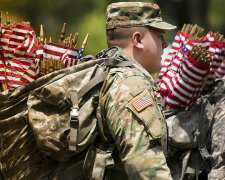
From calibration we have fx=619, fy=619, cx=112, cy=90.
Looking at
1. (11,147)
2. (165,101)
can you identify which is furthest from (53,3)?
(11,147)

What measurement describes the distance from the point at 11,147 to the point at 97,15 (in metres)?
14.9

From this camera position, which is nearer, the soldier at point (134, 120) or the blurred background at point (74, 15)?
the soldier at point (134, 120)

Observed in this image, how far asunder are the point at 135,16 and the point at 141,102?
38.8 inches

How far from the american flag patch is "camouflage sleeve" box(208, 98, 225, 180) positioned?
4.61 feet

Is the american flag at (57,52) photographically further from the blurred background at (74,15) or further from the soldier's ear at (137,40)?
the blurred background at (74,15)

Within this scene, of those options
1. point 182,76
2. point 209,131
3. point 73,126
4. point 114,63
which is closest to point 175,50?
point 182,76

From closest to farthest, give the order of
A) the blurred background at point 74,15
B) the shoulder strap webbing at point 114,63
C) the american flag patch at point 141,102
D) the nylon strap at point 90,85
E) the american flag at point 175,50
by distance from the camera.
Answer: the american flag patch at point 141,102 < the nylon strap at point 90,85 < the shoulder strap webbing at point 114,63 < the american flag at point 175,50 < the blurred background at point 74,15

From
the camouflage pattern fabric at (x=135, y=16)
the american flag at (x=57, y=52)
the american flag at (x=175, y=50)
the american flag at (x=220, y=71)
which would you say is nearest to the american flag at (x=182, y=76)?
the american flag at (x=175, y=50)

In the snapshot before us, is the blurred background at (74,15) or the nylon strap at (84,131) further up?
the nylon strap at (84,131)

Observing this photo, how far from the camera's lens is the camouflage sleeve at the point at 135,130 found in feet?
14.3

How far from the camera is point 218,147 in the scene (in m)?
5.70

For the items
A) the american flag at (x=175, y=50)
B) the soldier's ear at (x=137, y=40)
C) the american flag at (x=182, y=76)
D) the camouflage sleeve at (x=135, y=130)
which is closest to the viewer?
the camouflage sleeve at (x=135, y=130)

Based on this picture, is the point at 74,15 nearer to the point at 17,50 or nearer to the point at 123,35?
the point at 17,50

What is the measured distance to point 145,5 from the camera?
5.21 m
